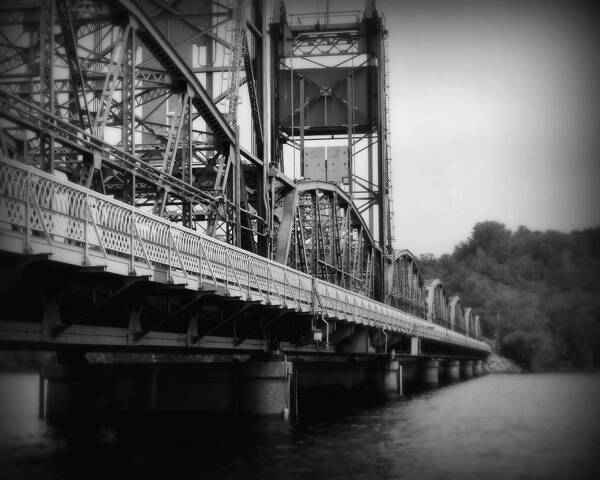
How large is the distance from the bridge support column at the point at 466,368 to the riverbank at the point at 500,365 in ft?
11.7

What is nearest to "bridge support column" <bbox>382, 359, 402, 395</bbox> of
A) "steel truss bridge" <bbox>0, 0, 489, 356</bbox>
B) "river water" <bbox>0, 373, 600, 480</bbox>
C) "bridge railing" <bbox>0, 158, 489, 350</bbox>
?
"steel truss bridge" <bbox>0, 0, 489, 356</bbox>

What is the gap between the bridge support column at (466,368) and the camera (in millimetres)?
125537

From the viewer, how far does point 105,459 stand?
28781 mm

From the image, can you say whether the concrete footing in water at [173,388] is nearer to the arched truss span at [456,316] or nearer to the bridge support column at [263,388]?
the bridge support column at [263,388]

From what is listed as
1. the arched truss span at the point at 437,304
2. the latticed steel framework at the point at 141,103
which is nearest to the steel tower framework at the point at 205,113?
the latticed steel framework at the point at 141,103

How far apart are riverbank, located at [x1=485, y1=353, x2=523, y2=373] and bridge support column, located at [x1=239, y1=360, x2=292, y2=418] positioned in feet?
326

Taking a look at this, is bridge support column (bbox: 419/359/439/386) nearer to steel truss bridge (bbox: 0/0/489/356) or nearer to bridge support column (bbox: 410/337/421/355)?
steel truss bridge (bbox: 0/0/489/356)

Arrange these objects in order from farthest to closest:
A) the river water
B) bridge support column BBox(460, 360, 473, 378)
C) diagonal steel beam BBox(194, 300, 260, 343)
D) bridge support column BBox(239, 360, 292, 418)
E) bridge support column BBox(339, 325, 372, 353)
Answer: bridge support column BBox(460, 360, 473, 378) → bridge support column BBox(339, 325, 372, 353) → bridge support column BBox(239, 360, 292, 418) → diagonal steel beam BBox(194, 300, 260, 343) → the river water

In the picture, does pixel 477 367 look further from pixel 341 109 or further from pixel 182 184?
pixel 182 184

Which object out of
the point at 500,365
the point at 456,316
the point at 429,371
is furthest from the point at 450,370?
the point at 500,365

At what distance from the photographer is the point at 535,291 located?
137625 mm

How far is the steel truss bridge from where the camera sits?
1920 cm

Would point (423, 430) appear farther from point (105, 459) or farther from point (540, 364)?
point (540, 364)

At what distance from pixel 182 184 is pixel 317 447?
33.8 ft
